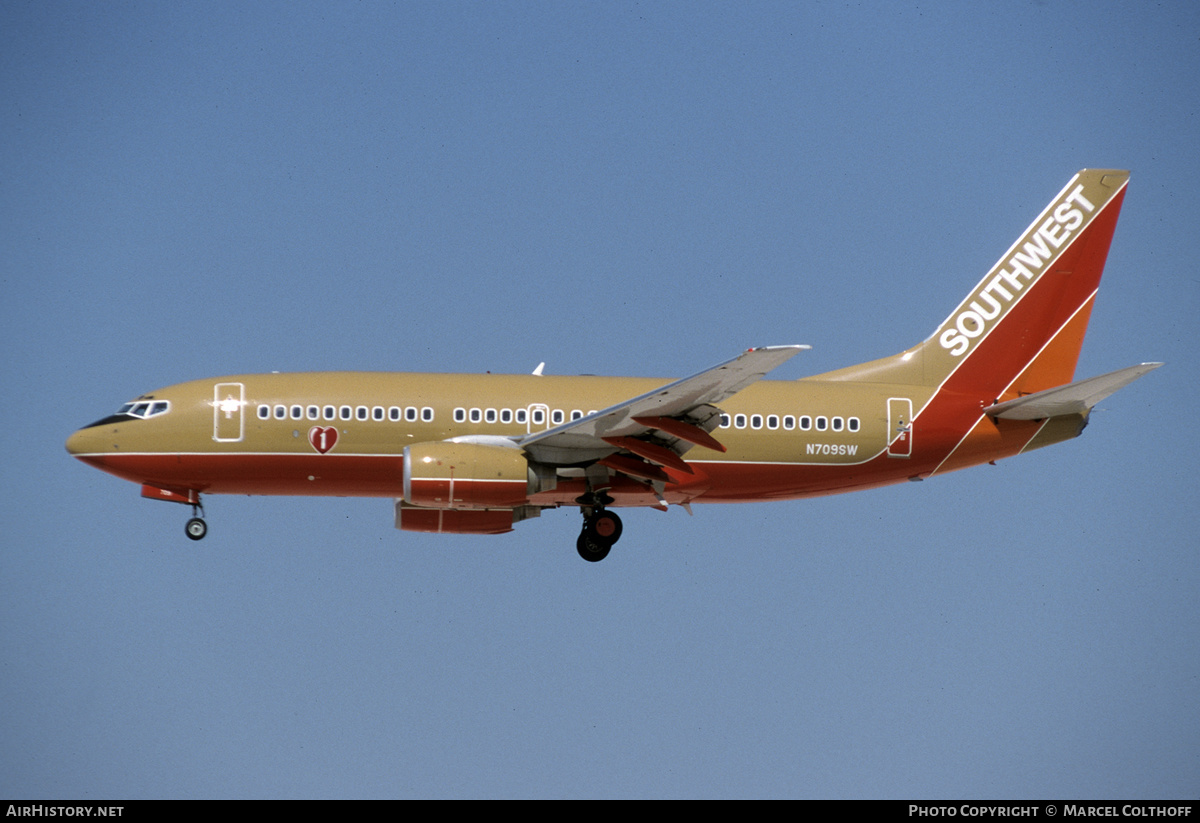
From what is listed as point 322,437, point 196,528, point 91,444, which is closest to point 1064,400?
point 322,437

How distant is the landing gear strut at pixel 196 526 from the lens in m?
44.0

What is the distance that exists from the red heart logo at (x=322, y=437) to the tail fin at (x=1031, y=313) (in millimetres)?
15323

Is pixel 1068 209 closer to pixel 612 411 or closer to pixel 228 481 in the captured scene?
pixel 612 411

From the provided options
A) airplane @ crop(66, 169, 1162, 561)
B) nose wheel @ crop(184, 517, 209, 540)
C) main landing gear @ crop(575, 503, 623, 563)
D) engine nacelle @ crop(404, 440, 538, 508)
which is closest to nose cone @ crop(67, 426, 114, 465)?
airplane @ crop(66, 169, 1162, 561)

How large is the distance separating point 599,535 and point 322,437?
26.8 feet

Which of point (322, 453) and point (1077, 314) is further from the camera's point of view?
point (1077, 314)

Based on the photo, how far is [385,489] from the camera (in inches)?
1713

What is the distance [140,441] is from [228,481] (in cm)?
264

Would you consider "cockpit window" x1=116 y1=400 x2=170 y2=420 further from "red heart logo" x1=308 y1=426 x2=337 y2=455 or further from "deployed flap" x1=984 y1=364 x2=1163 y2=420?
"deployed flap" x1=984 y1=364 x2=1163 y2=420

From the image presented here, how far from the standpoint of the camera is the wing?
3956 centimetres

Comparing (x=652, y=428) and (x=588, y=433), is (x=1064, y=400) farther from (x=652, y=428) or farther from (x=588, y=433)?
(x=588, y=433)

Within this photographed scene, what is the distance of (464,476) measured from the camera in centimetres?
4150

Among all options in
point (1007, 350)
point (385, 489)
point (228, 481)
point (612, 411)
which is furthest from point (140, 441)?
point (1007, 350)

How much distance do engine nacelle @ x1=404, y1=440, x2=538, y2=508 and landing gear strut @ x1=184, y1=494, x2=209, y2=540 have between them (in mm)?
6284
